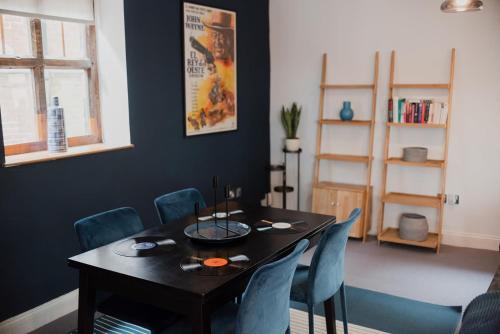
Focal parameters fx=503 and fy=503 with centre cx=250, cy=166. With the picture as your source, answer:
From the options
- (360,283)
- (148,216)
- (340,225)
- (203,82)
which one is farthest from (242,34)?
(340,225)

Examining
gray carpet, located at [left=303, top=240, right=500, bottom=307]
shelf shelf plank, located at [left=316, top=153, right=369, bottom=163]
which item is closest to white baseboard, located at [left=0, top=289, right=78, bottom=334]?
gray carpet, located at [left=303, top=240, right=500, bottom=307]

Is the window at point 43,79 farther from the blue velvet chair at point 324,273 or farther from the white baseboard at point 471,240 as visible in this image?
the white baseboard at point 471,240

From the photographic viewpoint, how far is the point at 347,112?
4.97 meters

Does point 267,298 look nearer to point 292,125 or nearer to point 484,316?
point 484,316

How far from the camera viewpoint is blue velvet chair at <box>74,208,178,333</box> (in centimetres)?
235

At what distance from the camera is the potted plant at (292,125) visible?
527cm

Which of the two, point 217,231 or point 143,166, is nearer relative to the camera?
point 217,231

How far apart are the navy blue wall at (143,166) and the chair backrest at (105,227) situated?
68 centimetres

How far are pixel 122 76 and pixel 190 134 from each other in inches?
34.4

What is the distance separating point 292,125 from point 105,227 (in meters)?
2.96

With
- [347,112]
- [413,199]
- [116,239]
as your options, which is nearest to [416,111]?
[347,112]

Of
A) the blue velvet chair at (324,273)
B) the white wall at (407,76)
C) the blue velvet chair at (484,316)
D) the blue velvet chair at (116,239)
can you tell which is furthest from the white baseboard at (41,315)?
the white wall at (407,76)

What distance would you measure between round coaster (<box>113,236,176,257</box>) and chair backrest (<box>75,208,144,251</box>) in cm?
22

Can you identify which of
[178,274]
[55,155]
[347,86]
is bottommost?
[178,274]
